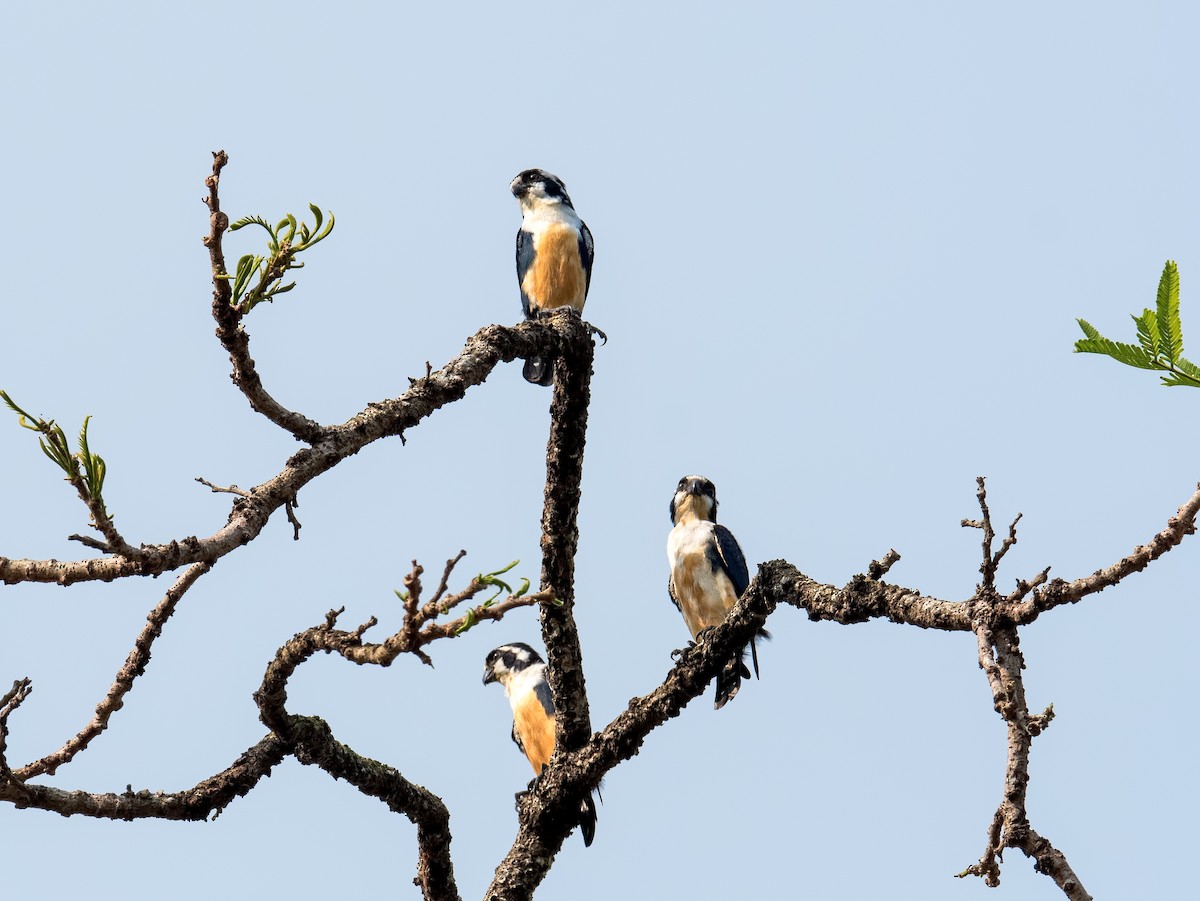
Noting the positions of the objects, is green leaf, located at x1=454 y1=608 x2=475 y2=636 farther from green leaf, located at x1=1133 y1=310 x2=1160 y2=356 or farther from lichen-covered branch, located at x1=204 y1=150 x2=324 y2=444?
green leaf, located at x1=1133 y1=310 x2=1160 y2=356

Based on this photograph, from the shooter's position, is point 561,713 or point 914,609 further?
point 561,713

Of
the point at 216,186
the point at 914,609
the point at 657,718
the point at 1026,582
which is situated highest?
the point at 216,186

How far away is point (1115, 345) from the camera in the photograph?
297 centimetres

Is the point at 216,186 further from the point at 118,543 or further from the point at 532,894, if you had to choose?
the point at 532,894

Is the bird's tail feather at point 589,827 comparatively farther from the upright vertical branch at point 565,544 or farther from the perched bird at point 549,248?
the perched bird at point 549,248

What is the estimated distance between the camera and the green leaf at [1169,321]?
9.53ft

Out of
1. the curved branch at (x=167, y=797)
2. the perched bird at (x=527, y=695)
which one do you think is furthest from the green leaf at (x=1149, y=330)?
the perched bird at (x=527, y=695)

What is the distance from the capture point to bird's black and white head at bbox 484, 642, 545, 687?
926 centimetres

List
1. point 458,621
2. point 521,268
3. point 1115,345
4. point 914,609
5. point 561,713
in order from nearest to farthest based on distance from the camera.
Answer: point 1115,345 → point 458,621 → point 914,609 → point 561,713 → point 521,268

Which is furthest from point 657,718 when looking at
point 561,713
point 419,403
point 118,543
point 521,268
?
point 521,268

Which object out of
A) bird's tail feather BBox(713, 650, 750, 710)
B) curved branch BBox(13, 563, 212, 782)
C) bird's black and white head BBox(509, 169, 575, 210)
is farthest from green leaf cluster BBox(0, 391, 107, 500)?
bird's black and white head BBox(509, 169, 575, 210)

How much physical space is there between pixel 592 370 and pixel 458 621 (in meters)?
2.80

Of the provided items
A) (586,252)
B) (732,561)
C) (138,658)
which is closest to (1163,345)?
(138,658)

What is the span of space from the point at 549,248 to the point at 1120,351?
6562mm
